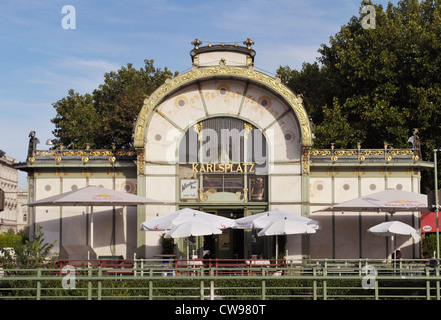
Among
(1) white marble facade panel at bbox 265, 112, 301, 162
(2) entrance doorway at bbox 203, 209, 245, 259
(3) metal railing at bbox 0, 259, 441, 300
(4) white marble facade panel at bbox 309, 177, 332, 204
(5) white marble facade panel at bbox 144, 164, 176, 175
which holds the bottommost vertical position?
(3) metal railing at bbox 0, 259, 441, 300

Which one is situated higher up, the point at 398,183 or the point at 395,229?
the point at 398,183

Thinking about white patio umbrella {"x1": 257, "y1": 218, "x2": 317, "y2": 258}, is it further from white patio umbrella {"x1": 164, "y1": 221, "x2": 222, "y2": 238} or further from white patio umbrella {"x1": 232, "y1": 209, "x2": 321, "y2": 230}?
white patio umbrella {"x1": 164, "y1": 221, "x2": 222, "y2": 238}

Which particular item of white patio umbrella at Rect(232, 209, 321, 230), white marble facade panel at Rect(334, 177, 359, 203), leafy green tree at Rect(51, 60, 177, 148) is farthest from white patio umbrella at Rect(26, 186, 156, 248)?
leafy green tree at Rect(51, 60, 177, 148)

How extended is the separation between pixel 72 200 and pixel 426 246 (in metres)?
17.4

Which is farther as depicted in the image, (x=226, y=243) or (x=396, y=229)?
(x=226, y=243)

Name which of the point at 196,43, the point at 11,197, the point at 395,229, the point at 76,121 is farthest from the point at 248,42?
the point at 11,197

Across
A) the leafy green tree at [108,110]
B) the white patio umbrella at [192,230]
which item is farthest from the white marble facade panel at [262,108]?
the leafy green tree at [108,110]

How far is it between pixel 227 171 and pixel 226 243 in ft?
10.9

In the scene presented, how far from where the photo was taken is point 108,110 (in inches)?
2365

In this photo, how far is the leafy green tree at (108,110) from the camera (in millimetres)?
55594

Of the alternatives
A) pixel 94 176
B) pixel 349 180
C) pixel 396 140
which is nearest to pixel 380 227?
pixel 349 180

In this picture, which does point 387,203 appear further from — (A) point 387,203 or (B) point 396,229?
(B) point 396,229

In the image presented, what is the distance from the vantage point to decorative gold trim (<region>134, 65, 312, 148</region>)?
3153 cm

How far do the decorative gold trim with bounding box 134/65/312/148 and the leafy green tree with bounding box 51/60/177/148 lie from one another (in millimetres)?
21786
